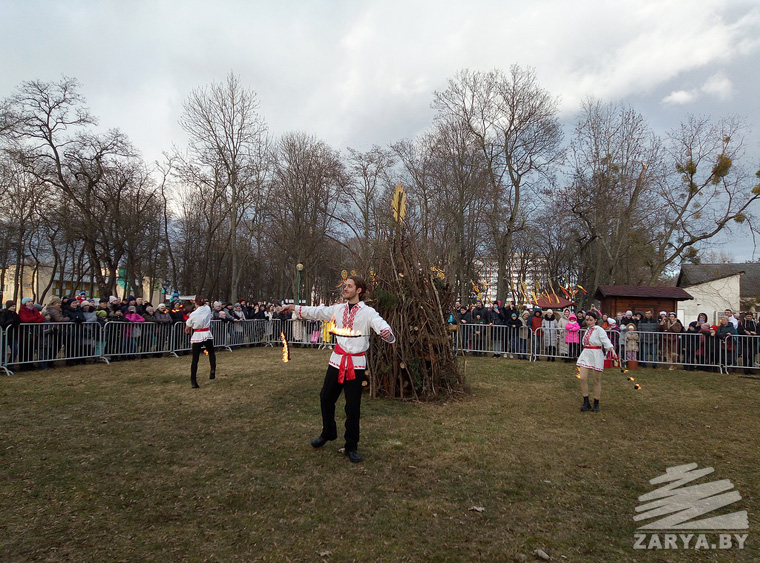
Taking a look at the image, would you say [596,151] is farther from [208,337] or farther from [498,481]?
[498,481]

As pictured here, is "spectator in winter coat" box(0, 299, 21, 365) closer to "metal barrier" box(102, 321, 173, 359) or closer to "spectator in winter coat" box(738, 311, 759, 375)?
"metal barrier" box(102, 321, 173, 359)

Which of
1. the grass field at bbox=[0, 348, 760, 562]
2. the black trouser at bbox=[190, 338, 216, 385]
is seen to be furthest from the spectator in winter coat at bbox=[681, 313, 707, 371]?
the black trouser at bbox=[190, 338, 216, 385]

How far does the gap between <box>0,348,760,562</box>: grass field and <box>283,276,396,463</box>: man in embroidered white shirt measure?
0.25 meters

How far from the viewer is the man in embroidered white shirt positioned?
17.8 feet

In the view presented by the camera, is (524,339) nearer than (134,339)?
No

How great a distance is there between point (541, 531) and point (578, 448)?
258 cm

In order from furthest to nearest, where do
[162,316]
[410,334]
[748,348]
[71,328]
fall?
[162,316] → [748,348] → [71,328] → [410,334]

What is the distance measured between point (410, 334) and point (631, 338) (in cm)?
916

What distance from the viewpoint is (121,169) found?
90.0 feet

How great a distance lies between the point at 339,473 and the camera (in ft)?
16.2

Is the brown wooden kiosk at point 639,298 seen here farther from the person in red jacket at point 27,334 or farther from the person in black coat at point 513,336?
the person in red jacket at point 27,334

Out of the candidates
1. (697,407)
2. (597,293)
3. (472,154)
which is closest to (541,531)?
(697,407)

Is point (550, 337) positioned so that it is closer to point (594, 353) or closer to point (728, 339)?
point (728, 339)

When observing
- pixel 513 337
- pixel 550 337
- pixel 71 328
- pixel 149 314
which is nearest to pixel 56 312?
pixel 71 328
